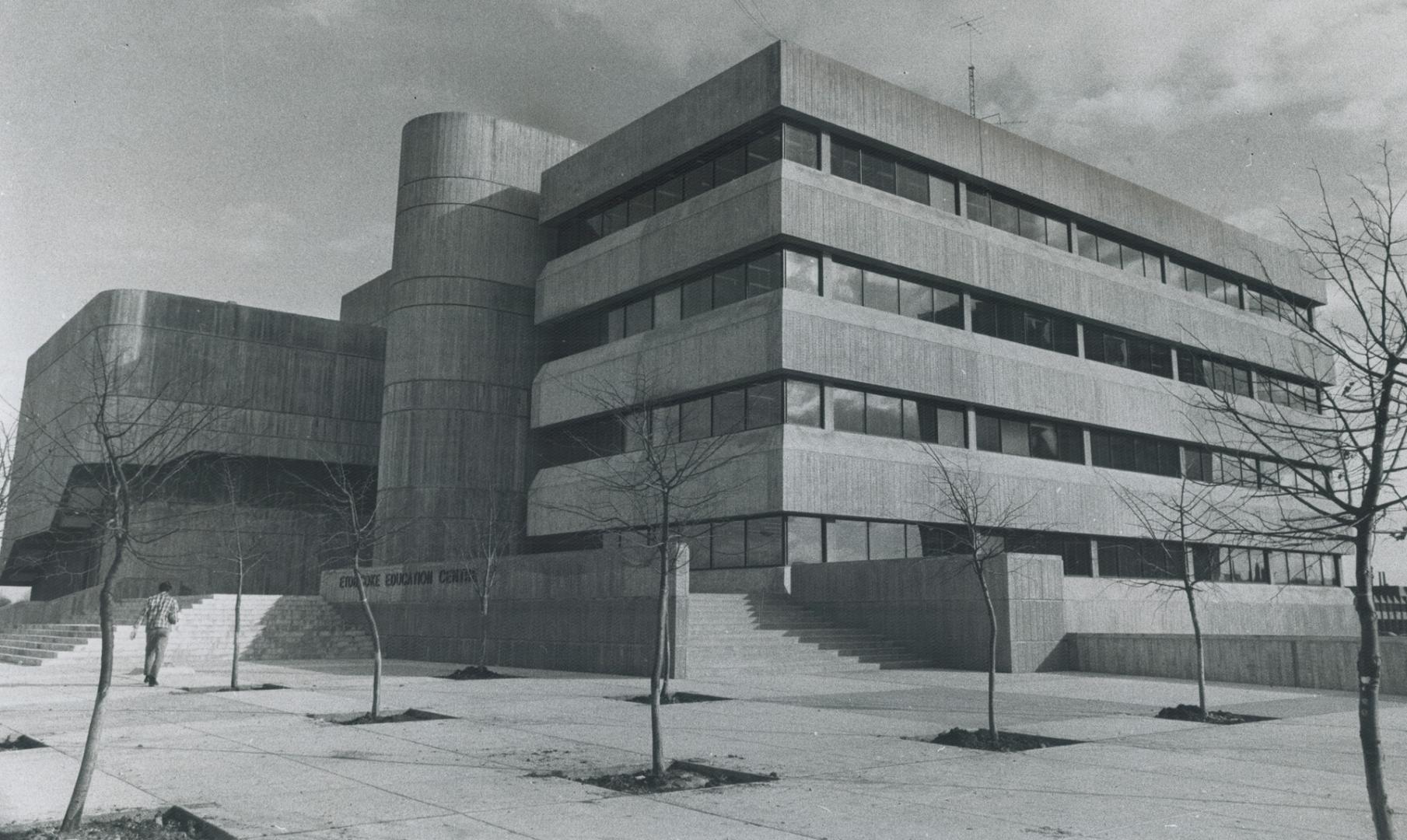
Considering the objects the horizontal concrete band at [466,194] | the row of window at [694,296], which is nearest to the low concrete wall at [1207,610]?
the row of window at [694,296]

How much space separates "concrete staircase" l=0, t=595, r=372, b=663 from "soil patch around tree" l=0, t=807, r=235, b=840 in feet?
71.4

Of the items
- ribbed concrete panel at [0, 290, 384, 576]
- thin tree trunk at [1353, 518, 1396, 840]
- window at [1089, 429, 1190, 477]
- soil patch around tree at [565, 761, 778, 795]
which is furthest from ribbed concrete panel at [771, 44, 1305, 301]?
thin tree trunk at [1353, 518, 1396, 840]

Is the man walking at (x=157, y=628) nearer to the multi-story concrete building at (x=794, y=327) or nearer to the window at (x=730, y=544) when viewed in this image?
the multi-story concrete building at (x=794, y=327)

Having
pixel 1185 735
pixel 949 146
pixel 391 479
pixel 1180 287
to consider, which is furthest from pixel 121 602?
pixel 1180 287

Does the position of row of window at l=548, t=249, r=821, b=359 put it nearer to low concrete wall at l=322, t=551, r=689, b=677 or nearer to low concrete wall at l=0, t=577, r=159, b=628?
low concrete wall at l=322, t=551, r=689, b=677

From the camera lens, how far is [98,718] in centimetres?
787

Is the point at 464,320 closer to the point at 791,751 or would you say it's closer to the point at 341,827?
the point at 791,751

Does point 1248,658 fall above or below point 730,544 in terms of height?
below

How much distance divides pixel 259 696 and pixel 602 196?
2698cm

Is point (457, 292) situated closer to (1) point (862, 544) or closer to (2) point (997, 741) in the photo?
(1) point (862, 544)

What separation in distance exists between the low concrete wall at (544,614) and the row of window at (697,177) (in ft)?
49.5

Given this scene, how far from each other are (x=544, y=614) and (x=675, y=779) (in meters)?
17.9

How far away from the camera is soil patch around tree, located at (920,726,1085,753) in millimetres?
11844


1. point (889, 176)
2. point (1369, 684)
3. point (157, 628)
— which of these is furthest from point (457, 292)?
point (1369, 684)
